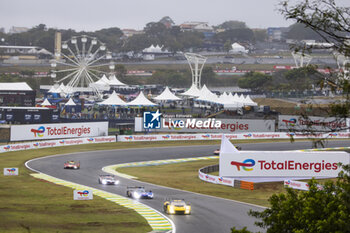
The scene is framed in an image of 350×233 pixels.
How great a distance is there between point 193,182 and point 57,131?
2878 cm

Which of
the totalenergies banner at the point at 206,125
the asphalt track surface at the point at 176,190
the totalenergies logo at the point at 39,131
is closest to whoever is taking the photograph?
the asphalt track surface at the point at 176,190

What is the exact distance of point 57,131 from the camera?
70.1 meters

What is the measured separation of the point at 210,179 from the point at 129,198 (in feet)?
33.1

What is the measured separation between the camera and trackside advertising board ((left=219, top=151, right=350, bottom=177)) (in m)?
44.1

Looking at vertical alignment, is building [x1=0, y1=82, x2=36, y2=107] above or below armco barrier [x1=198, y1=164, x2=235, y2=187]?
above

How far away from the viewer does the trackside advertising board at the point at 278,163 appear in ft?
145

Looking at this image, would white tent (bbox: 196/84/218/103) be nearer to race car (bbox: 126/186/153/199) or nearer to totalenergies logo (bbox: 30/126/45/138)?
totalenergies logo (bbox: 30/126/45/138)

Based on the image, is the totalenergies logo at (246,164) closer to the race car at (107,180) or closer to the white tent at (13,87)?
the race car at (107,180)

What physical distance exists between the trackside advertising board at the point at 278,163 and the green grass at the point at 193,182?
56.8 inches

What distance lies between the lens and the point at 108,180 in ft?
142

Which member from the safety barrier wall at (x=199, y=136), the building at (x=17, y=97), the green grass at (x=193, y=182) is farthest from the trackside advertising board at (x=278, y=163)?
the building at (x=17, y=97)

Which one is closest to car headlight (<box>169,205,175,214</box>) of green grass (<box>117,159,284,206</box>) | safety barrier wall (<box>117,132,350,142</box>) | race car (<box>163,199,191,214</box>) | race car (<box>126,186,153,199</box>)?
race car (<box>163,199,191,214</box>)

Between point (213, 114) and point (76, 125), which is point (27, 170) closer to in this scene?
point (76, 125)

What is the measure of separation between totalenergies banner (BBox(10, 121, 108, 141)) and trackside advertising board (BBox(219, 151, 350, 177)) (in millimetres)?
29900
